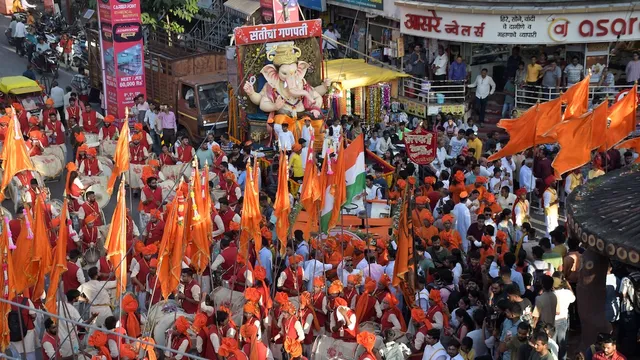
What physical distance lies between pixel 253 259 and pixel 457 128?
26.0 ft

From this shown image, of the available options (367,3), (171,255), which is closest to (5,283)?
(171,255)

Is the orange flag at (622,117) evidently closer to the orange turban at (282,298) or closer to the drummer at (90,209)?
the orange turban at (282,298)

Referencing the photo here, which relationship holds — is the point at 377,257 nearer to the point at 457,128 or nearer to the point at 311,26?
the point at 457,128

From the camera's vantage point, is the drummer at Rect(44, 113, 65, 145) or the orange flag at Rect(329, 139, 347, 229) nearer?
the orange flag at Rect(329, 139, 347, 229)

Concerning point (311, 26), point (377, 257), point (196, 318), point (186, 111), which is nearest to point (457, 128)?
point (311, 26)

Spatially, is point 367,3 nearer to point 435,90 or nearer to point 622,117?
point 435,90

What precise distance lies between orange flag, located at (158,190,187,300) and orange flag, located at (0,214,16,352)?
178cm

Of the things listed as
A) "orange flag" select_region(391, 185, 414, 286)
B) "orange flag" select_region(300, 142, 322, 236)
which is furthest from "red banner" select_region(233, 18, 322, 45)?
"orange flag" select_region(391, 185, 414, 286)

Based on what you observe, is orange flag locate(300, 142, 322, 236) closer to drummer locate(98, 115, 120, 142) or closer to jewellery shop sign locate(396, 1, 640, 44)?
drummer locate(98, 115, 120, 142)

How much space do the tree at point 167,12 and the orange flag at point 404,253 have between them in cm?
1695

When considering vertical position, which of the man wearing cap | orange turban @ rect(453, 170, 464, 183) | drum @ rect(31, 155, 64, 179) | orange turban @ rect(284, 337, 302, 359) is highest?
orange turban @ rect(453, 170, 464, 183)

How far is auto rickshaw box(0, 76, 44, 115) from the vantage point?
952 inches

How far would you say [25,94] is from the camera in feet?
79.8

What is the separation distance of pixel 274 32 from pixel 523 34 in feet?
18.7
